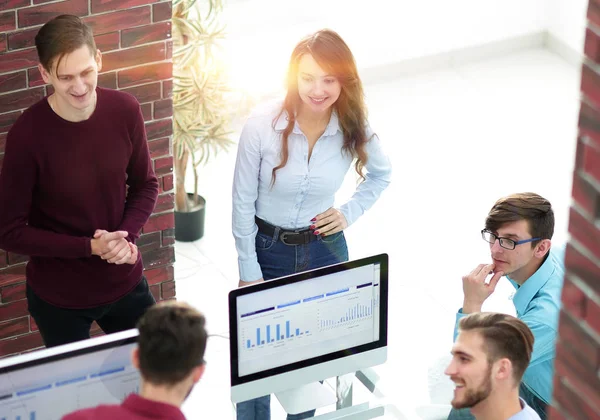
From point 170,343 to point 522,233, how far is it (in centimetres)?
165

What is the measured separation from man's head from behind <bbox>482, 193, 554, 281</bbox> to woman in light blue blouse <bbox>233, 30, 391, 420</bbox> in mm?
664

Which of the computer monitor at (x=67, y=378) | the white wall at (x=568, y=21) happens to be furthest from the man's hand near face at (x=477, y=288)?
the white wall at (x=568, y=21)

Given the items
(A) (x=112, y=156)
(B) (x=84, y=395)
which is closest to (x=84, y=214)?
(A) (x=112, y=156)

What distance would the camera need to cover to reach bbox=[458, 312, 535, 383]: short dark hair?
314 centimetres

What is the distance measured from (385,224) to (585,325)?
15.0 ft

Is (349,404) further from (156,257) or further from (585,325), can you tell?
(585,325)

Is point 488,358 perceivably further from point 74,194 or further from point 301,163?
point 74,194

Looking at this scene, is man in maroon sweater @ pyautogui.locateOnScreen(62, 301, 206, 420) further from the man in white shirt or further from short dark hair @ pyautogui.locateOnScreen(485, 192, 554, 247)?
short dark hair @ pyautogui.locateOnScreen(485, 192, 554, 247)

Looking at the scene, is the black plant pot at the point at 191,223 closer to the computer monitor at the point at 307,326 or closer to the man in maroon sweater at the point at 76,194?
the man in maroon sweater at the point at 76,194

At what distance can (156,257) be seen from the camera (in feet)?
16.3

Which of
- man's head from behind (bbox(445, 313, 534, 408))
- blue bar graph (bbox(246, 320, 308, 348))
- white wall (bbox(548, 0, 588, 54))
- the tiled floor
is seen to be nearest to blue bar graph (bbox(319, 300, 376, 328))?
blue bar graph (bbox(246, 320, 308, 348))

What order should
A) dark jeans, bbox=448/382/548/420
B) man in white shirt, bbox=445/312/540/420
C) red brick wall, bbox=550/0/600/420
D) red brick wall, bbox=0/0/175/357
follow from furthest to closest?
red brick wall, bbox=0/0/175/357, dark jeans, bbox=448/382/548/420, man in white shirt, bbox=445/312/540/420, red brick wall, bbox=550/0/600/420

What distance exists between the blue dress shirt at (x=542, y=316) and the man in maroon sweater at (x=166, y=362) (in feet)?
4.29

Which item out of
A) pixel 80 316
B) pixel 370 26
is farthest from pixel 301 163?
pixel 370 26
